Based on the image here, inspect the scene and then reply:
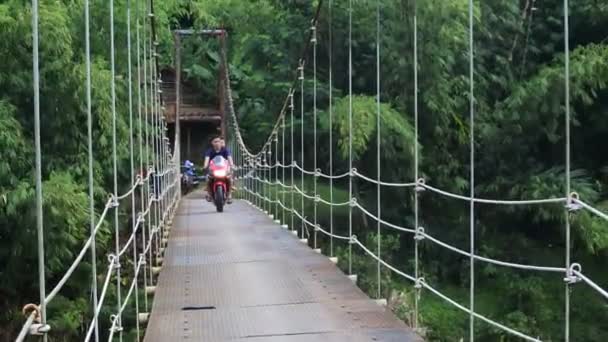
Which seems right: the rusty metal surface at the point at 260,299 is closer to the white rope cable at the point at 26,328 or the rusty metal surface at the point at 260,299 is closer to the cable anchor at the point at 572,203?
the cable anchor at the point at 572,203

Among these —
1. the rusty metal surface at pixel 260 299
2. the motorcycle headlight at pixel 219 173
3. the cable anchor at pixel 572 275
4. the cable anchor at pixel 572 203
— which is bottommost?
the rusty metal surface at pixel 260 299

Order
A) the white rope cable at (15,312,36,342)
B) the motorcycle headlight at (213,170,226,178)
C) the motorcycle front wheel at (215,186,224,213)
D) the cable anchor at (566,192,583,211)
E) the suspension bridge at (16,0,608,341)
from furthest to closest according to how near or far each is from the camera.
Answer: the motorcycle front wheel at (215,186,224,213), the motorcycle headlight at (213,170,226,178), the suspension bridge at (16,0,608,341), the cable anchor at (566,192,583,211), the white rope cable at (15,312,36,342)

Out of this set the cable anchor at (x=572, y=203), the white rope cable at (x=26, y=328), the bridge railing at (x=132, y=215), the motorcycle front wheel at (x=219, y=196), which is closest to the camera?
the white rope cable at (x=26, y=328)

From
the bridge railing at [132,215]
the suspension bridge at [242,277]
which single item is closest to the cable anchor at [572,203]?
the suspension bridge at [242,277]

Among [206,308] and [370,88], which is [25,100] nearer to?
[206,308]

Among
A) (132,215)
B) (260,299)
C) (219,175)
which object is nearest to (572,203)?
(260,299)

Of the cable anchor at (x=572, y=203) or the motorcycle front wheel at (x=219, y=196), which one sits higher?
the cable anchor at (x=572, y=203)

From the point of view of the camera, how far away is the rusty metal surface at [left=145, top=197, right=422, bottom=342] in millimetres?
2922

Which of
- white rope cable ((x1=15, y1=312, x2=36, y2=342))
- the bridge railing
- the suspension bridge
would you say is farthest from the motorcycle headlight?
white rope cable ((x1=15, y1=312, x2=36, y2=342))

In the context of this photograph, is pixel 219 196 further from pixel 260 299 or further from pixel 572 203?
pixel 572 203

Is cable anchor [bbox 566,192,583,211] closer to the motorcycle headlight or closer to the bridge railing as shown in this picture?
the bridge railing

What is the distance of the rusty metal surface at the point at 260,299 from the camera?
2922 mm

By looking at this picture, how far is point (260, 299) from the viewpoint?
349cm

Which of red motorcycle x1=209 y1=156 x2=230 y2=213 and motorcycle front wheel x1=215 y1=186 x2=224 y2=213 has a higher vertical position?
red motorcycle x1=209 y1=156 x2=230 y2=213
